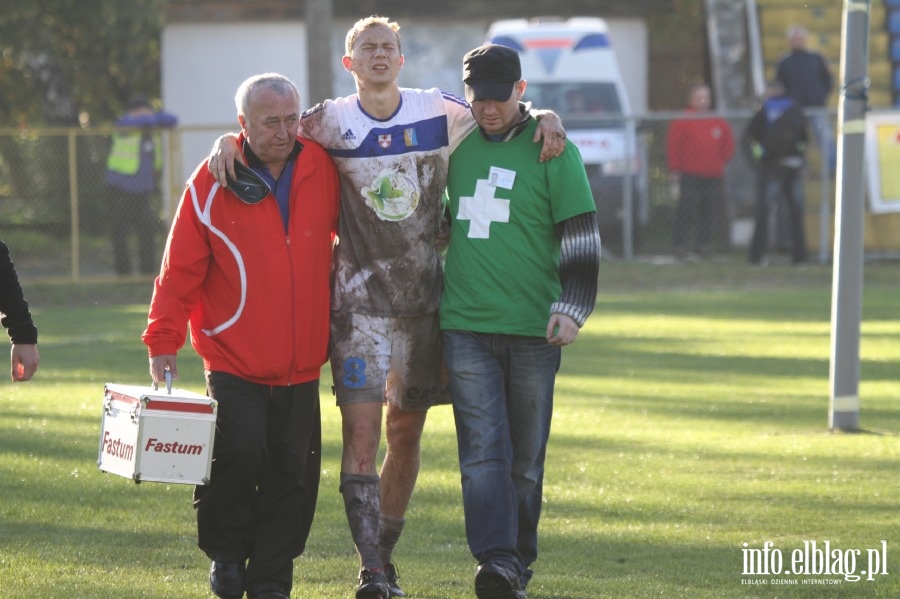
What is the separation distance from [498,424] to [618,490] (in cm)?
215

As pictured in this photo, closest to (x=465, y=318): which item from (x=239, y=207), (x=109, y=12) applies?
(x=239, y=207)

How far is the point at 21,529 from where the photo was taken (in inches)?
285

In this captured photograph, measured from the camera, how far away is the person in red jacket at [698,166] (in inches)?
829

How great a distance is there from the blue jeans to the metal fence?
14.0 metres

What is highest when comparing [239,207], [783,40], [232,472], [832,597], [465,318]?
[783,40]

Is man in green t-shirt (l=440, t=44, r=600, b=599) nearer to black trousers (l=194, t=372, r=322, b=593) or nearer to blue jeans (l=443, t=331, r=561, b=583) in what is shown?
blue jeans (l=443, t=331, r=561, b=583)

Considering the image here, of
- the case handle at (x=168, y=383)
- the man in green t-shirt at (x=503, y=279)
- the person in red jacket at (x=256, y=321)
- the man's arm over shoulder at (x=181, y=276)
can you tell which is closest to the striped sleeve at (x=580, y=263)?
the man in green t-shirt at (x=503, y=279)

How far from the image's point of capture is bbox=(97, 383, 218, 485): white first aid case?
555 centimetres

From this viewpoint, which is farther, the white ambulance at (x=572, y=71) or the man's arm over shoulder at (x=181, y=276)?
the white ambulance at (x=572, y=71)

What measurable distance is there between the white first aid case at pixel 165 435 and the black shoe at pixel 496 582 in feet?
3.38

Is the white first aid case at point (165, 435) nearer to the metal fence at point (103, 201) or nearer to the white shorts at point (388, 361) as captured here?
the white shorts at point (388, 361)

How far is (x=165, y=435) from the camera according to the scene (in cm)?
557

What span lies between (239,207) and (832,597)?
8.46ft

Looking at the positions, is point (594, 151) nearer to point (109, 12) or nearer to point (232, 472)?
point (109, 12)
